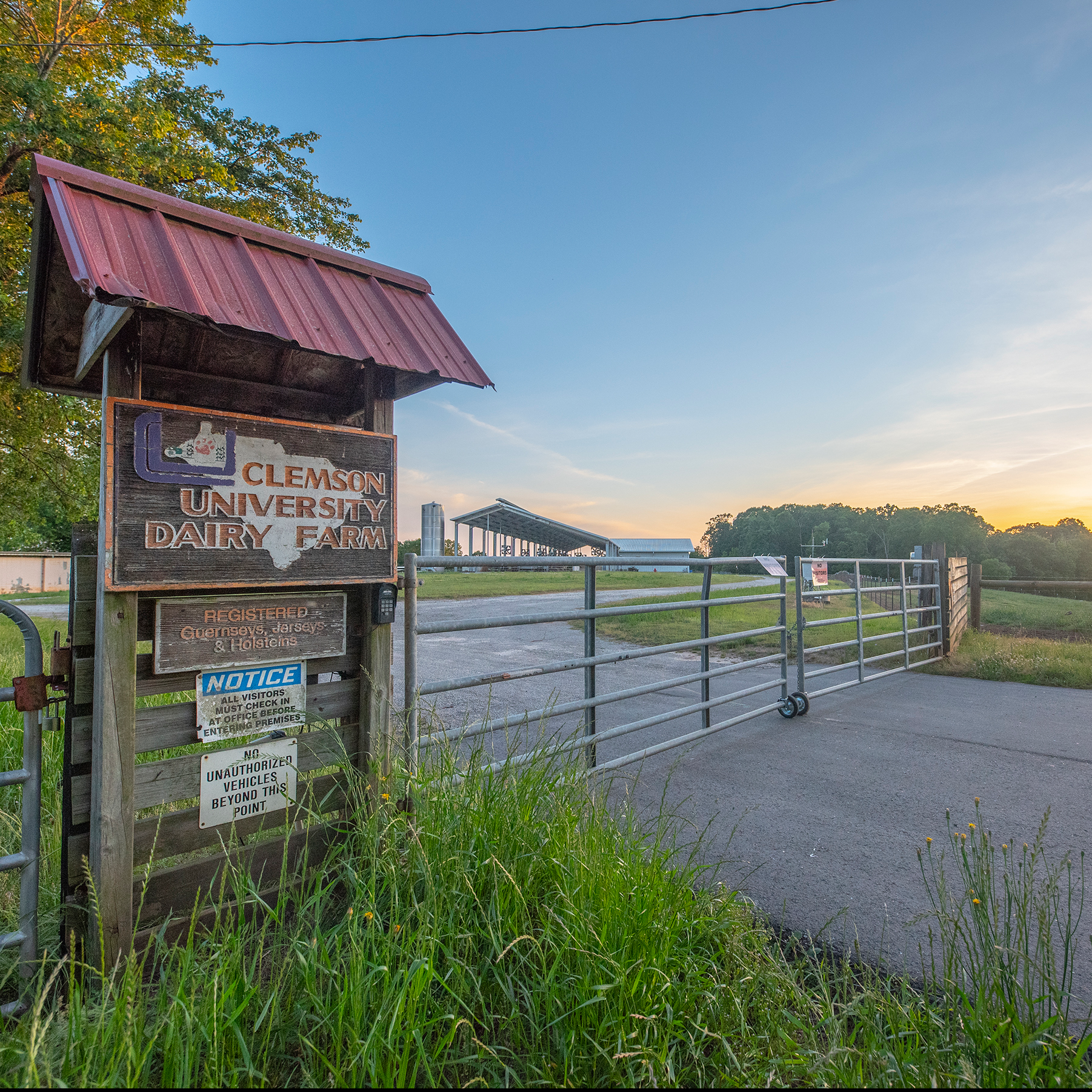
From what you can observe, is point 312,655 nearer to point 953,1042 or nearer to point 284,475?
point 284,475

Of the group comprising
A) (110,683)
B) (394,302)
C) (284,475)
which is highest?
(394,302)

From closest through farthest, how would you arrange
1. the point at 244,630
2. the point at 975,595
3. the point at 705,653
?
1. the point at 244,630
2. the point at 705,653
3. the point at 975,595

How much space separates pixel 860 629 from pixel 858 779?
11.4 ft

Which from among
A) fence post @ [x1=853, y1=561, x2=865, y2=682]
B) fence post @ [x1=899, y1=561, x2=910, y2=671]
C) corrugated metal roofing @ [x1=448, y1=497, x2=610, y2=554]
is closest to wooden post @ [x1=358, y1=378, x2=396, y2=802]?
fence post @ [x1=853, y1=561, x2=865, y2=682]

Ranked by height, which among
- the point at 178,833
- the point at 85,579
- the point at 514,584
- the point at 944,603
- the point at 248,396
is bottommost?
the point at 514,584

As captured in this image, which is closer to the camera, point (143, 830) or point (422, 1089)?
point (422, 1089)

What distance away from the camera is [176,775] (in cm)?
240

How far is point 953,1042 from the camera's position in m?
1.73

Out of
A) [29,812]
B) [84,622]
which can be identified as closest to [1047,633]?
[84,622]

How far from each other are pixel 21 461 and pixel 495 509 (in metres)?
29.9

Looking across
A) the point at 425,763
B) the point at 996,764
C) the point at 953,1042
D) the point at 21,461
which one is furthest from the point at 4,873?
the point at 21,461

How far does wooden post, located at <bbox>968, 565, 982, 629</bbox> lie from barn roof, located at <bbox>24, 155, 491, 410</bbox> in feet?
40.5

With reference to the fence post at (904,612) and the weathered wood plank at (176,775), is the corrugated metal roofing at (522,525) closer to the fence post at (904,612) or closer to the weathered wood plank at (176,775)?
the fence post at (904,612)

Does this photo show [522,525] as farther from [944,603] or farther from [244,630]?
[244,630]
